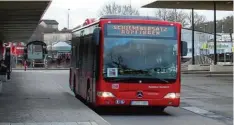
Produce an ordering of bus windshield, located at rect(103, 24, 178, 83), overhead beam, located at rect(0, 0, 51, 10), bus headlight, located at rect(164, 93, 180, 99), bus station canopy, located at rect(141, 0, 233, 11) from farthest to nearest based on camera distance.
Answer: bus station canopy, located at rect(141, 0, 233, 11) < overhead beam, located at rect(0, 0, 51, 10) < bus headlight, located at rect(164, 93, 180, 99) < bus windshield, located at rect(103, 24, 178, 83)

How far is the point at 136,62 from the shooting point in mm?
15133

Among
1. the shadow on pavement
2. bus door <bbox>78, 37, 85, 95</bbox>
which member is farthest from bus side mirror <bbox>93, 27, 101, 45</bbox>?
bus door <bbox>78, 37, 85, 95</bbox>

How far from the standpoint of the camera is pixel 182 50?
50.6ft

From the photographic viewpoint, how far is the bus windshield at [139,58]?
15.1m

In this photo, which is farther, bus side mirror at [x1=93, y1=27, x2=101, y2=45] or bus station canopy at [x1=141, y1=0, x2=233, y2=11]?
bus station canopy at [x1=141, y1=0, x2=233, y2=11]

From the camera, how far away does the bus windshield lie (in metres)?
15.1

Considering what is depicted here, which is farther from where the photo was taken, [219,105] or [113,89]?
[219,105]

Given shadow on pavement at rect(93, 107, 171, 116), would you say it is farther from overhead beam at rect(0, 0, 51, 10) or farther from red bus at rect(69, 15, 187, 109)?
overhead beam at rect(0, 0, 51, 10)

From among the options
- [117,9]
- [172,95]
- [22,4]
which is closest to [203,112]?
[172,95]

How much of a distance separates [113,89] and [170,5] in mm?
34747

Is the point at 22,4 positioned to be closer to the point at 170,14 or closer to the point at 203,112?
the point at 203,112

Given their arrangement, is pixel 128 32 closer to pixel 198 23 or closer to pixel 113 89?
pixel 113 89

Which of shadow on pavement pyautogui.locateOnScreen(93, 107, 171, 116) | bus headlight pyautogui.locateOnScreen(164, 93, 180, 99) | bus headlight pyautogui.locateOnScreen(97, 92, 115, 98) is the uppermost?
bus headlight pyautogui.locateOnScreen(97, 92, 115, 98)

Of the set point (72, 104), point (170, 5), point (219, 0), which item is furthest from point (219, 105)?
point (170, 5)
